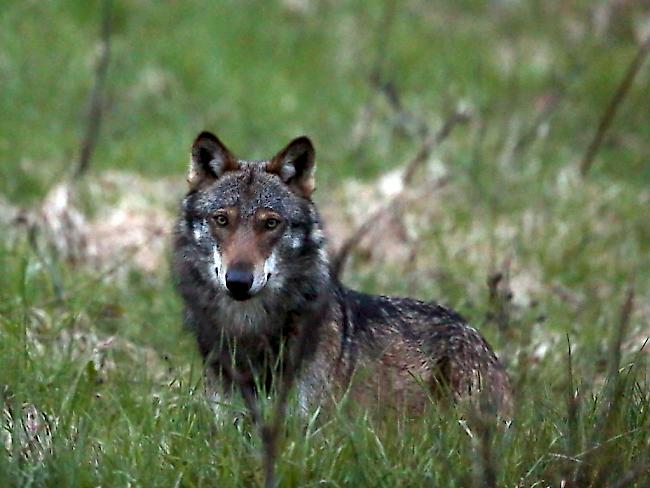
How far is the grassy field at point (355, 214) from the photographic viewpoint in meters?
4.63

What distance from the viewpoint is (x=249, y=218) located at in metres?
5.53

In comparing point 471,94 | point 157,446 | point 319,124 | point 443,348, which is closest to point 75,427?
point 157,446

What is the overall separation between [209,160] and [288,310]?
0.83 metres

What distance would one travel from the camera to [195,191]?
19.3ft

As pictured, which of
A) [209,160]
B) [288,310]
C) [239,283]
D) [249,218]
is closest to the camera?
[239,283]

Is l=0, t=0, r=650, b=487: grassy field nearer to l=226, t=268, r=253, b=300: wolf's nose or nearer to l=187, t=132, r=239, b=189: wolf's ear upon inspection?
l=226, t=268, r=253, b=300: wolf's nose

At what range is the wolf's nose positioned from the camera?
5.21 meters

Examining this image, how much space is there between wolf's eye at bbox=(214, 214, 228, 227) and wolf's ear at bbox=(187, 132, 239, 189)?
35 cm

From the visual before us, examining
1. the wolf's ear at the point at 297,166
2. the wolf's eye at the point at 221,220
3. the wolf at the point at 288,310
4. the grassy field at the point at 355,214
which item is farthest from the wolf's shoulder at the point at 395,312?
the wolf's eye at the point at 221,220

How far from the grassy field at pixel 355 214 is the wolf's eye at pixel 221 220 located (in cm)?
70

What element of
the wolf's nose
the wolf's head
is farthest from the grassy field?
the wolf's head

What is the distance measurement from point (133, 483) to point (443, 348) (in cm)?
205

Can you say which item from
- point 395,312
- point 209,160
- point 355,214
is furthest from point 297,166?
point 355,214

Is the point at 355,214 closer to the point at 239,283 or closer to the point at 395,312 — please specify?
the point at 395,312
